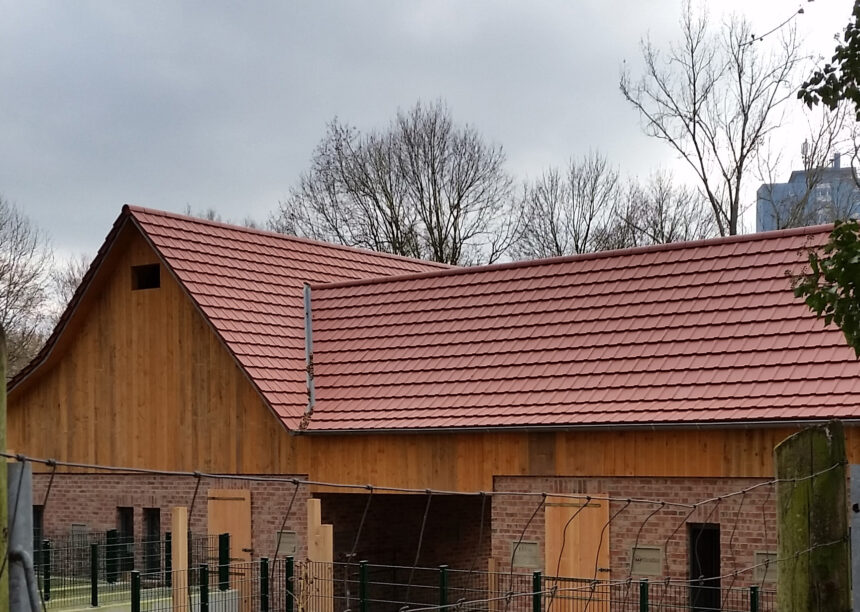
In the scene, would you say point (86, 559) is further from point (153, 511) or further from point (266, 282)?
point (266, 282)

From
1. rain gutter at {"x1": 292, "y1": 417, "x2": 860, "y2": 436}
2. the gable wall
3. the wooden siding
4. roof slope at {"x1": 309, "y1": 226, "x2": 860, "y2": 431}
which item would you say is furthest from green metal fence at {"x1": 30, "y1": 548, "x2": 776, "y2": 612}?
roof slope at {"x1": 309, "y1": 226, "x2": 860, "y2": 431}

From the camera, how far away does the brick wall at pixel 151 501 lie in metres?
18.6

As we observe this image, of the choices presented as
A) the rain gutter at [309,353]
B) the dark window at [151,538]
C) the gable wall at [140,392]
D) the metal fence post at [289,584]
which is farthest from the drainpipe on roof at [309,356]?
the dark window at [151,538]

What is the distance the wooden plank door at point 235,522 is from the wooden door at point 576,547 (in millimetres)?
4890

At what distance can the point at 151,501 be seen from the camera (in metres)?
20.3

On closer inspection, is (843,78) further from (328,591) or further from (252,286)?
(252,286)

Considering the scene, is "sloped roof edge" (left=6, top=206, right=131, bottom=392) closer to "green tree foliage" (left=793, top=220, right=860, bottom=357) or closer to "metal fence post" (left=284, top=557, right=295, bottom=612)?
"metal fence post" (left=284, top=557, right=295, bottom=612)

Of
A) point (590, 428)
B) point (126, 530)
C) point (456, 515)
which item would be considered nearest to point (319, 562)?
point (590, 428)

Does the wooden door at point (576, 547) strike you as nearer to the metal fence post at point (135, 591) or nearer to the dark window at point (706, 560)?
the dark window at point (706, 560)

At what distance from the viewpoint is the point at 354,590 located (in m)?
18.2

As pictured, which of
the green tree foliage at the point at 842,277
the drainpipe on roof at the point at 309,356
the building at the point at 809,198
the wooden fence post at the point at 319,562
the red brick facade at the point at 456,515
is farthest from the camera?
the building at the point at 809,198

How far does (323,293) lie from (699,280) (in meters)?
7.06

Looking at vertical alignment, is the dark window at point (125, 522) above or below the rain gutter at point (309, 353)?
below

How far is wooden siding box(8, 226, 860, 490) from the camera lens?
15320mm
